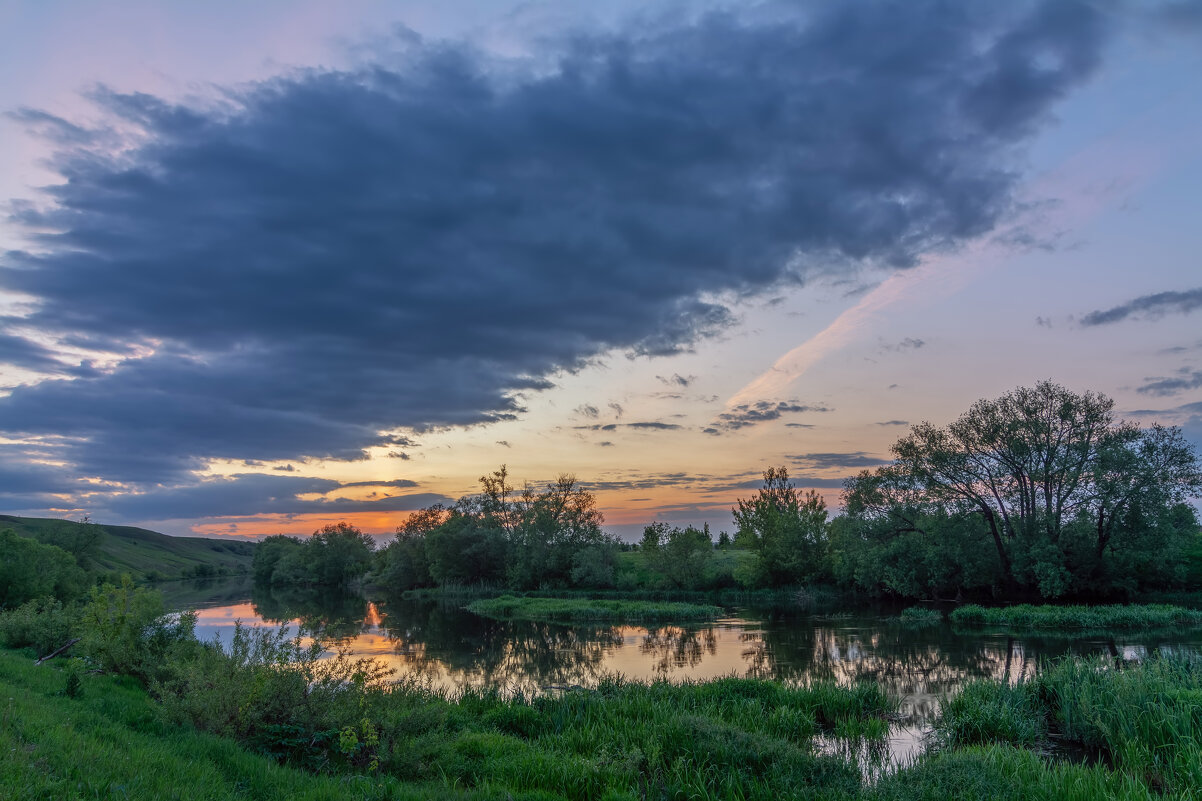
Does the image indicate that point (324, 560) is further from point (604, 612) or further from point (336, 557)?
point (604, 612)

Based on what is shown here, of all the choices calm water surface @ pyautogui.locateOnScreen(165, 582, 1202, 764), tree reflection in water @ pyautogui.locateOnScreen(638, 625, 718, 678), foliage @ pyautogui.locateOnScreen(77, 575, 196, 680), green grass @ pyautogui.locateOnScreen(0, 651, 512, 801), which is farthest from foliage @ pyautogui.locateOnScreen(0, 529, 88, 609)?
tree reflection in water @ pyautogui.locateOnScreen(638, 625, 718, 678)

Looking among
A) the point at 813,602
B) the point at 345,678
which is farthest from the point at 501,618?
the point at 345,678

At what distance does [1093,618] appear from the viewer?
32344 millimetres

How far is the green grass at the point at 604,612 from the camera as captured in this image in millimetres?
44344

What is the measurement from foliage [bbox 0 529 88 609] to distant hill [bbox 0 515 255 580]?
1015 inches

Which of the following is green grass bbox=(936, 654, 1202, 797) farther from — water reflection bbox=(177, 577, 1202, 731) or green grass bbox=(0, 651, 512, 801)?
green grass bbox=(0, 651, 512, 801)

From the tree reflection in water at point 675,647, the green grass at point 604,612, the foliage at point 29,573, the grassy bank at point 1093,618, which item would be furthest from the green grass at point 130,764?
the green grass at point 604,612

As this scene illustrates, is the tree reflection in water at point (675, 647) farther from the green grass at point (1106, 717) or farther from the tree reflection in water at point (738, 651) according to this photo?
the green grass at point (1106, 717)

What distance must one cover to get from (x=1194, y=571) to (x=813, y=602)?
2439 cm

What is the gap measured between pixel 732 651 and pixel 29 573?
111ft

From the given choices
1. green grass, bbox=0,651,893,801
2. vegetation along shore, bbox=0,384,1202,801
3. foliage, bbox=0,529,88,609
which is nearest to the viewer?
green grass, bbox=0,651,893,801

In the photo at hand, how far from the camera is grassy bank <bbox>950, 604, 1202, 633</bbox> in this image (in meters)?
31.6

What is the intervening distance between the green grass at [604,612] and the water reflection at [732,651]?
3.24m

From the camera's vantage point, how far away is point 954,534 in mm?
45219
